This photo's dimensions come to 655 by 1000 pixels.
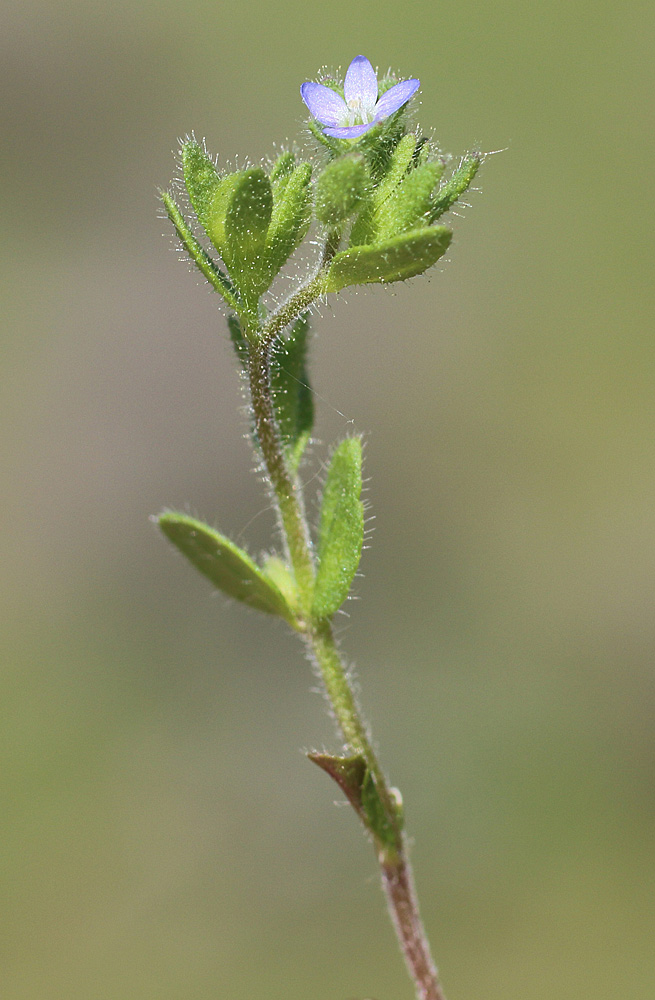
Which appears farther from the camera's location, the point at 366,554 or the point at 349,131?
the point at 366,554

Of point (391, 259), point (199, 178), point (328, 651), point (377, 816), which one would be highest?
point (199, 178)

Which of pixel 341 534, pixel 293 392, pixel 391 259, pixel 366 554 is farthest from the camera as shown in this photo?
pixel 366 554

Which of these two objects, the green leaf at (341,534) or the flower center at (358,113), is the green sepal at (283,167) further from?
the green leaf at (341,534)

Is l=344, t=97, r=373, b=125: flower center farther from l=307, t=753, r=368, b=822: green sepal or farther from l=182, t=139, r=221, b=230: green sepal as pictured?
l=307, t=753, r=368, b=822: green sepal

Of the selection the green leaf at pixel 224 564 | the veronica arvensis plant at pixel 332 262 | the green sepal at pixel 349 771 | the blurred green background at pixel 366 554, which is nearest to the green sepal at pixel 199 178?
the veronica arvensis plant at pixel 332 262

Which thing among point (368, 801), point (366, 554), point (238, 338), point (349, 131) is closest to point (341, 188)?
point (349, 131)

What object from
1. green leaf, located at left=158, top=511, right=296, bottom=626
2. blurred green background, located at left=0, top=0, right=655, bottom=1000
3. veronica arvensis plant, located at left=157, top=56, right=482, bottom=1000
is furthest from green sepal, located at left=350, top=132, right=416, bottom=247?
blurred green background, located at left=0, top=0, right=655, bottom=1000

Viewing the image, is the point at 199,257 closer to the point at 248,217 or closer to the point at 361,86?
the point at 248,217
